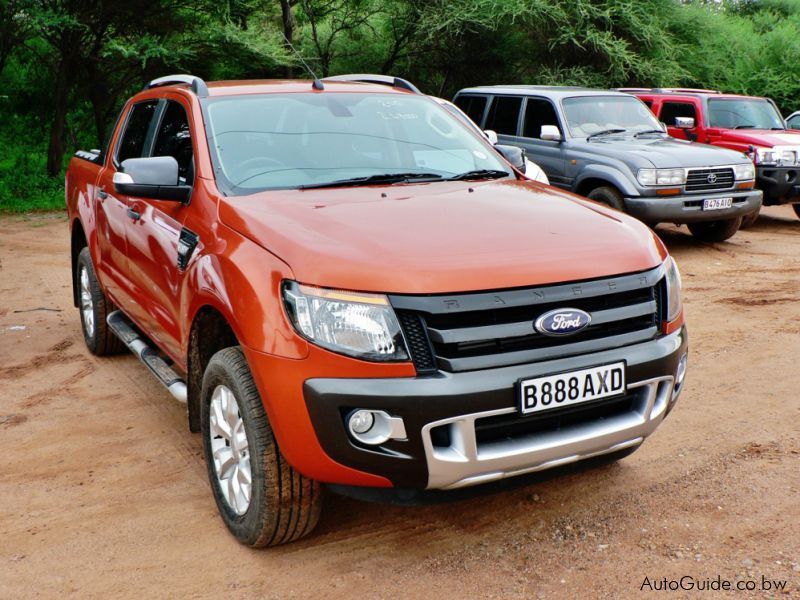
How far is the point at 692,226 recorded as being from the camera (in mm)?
10234

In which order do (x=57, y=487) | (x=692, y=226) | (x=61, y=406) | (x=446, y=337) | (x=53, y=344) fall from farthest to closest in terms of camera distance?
(x=692, y=226), (x=53, y=344), (x=61, y=406), (x=57, y=487), (x=446, y=337)

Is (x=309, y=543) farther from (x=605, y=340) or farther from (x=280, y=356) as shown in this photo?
(x=605, y=340)

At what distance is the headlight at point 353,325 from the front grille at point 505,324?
47mm

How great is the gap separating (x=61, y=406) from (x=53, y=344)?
4.51 feet

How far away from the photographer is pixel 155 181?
3.60 metres

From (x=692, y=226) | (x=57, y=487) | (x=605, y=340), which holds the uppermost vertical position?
(x=605, y=340)

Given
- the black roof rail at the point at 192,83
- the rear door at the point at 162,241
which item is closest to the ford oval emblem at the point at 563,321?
the rear door at the point at 162,241

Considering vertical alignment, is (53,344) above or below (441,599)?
below

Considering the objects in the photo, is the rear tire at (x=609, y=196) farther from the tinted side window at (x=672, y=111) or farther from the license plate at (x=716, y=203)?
the tinted side window at (x=672, y=111)

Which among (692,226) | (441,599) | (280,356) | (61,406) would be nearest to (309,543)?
(441,599)

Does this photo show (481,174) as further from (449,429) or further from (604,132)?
(604,132)

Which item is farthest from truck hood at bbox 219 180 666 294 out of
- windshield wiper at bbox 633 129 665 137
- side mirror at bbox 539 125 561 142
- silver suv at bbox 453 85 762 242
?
windshield wiper at bbox 633 129 665 137

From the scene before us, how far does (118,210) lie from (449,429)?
267 cm

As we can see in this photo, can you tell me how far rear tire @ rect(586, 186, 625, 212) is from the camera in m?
8.95
